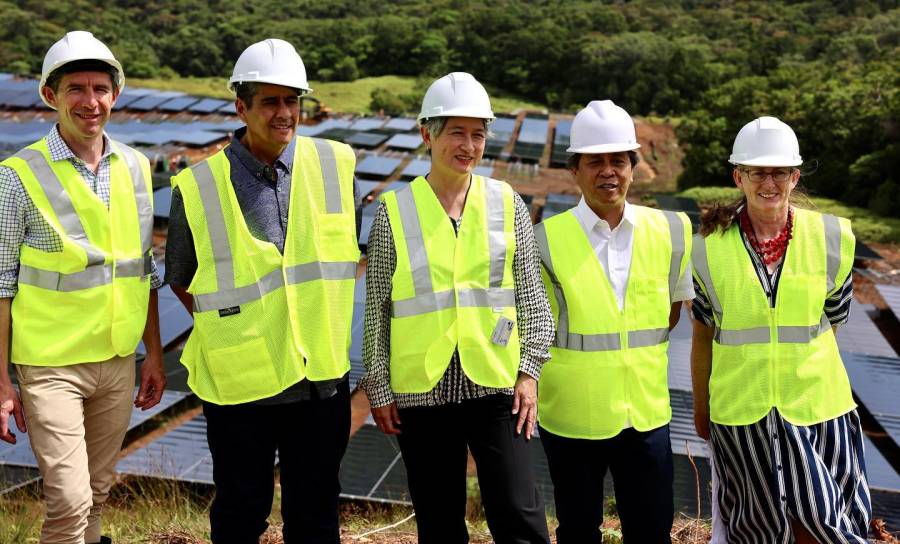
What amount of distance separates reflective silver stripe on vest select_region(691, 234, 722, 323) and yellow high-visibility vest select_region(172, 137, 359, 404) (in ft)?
4.75

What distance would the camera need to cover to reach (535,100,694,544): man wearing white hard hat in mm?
3207

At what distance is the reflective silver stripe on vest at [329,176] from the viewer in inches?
124

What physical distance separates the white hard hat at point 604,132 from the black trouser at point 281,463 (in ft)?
4.32

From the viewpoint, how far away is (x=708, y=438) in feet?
11.8

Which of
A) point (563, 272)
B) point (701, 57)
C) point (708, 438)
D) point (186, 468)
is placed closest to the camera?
point (563, 272)

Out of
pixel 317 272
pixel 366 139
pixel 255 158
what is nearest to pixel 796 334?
pixel 317 272

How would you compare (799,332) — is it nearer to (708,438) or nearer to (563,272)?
(708,438)

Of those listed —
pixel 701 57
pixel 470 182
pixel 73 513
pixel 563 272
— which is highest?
pixel 701 57

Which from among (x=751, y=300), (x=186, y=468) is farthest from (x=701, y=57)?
(x=751, y=300)

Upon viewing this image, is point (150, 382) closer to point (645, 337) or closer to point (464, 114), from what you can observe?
point (464, 114)

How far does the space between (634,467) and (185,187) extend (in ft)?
6.49

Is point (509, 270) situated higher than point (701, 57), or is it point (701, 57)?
point (701, 57)

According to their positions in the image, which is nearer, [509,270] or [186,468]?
[509,270]

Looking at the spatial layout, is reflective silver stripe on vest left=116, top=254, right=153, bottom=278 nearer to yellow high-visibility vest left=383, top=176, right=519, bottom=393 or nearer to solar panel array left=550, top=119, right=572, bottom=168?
yellow high-visibility vest left=383, top=176, right=519, bottom=393
